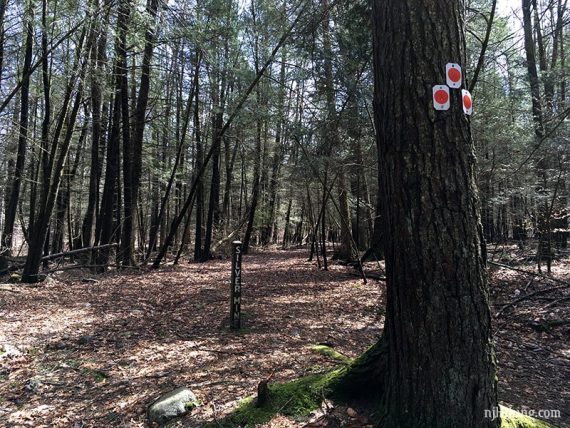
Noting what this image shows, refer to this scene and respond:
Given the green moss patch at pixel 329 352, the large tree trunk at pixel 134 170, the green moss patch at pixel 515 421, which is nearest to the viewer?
the green moss patch at pixel 515 421

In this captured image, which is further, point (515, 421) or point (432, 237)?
point (515, 421)

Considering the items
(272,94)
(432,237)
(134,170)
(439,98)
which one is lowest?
(432,237)

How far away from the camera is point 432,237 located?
7.18 feet

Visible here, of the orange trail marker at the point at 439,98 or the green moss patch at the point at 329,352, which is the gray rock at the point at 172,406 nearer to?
the green moss patch at the point at 329,352

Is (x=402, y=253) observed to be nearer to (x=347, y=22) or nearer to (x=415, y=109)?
(x=415, y=109)

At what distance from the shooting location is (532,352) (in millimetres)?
5082

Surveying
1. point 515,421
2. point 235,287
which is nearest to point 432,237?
point 515,421

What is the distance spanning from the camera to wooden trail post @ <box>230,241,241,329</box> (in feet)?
17.8

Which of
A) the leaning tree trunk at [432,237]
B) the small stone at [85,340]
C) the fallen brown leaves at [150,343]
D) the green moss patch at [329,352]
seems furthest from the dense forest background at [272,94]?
the small stone at [85,340]

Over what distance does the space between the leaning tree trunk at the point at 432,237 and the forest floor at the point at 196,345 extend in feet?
2.64

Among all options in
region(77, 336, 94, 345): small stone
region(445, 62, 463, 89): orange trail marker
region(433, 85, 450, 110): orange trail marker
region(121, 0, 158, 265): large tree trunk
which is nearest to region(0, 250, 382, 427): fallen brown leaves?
region(77, 336, 94, 345): small stone

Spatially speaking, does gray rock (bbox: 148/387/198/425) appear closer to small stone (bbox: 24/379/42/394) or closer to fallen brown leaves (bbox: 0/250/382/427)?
fallen brown leaves (bbox: 0/250/382/427)

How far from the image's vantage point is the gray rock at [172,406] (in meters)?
3.13

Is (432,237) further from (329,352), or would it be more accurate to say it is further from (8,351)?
(8,351)
